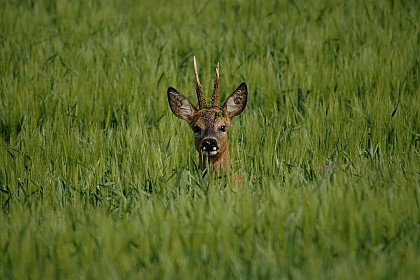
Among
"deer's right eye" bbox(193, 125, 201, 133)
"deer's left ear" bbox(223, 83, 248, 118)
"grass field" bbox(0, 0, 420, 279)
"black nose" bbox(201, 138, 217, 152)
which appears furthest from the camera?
"deer's left ear" bbox(223, 83, 248, 118)

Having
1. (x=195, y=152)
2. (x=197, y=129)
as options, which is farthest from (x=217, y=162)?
(x=195, y=152)

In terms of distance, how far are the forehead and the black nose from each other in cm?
24

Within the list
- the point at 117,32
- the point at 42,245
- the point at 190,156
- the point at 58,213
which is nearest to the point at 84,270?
the point at 42,245

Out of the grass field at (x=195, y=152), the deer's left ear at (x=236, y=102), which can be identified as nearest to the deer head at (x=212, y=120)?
the deer's left ear at (x=236, y=102)

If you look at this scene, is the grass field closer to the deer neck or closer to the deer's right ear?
the deer neck

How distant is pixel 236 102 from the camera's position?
6918 mm

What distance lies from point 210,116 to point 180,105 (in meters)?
0.39

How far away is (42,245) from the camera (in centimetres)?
461

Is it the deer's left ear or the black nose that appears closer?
the black nose

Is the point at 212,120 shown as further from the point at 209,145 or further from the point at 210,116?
the point at 209,145

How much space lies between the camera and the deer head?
21.3ft

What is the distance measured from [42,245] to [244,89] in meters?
2.81

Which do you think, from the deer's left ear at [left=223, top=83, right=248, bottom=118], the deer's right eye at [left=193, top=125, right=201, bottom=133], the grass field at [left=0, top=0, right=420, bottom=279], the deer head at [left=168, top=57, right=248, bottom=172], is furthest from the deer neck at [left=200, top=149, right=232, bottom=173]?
the deer's left ear at [left=223, top=83, right=248, bottom=118]

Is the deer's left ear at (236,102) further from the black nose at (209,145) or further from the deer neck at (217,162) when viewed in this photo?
the black nose at (209,145)
